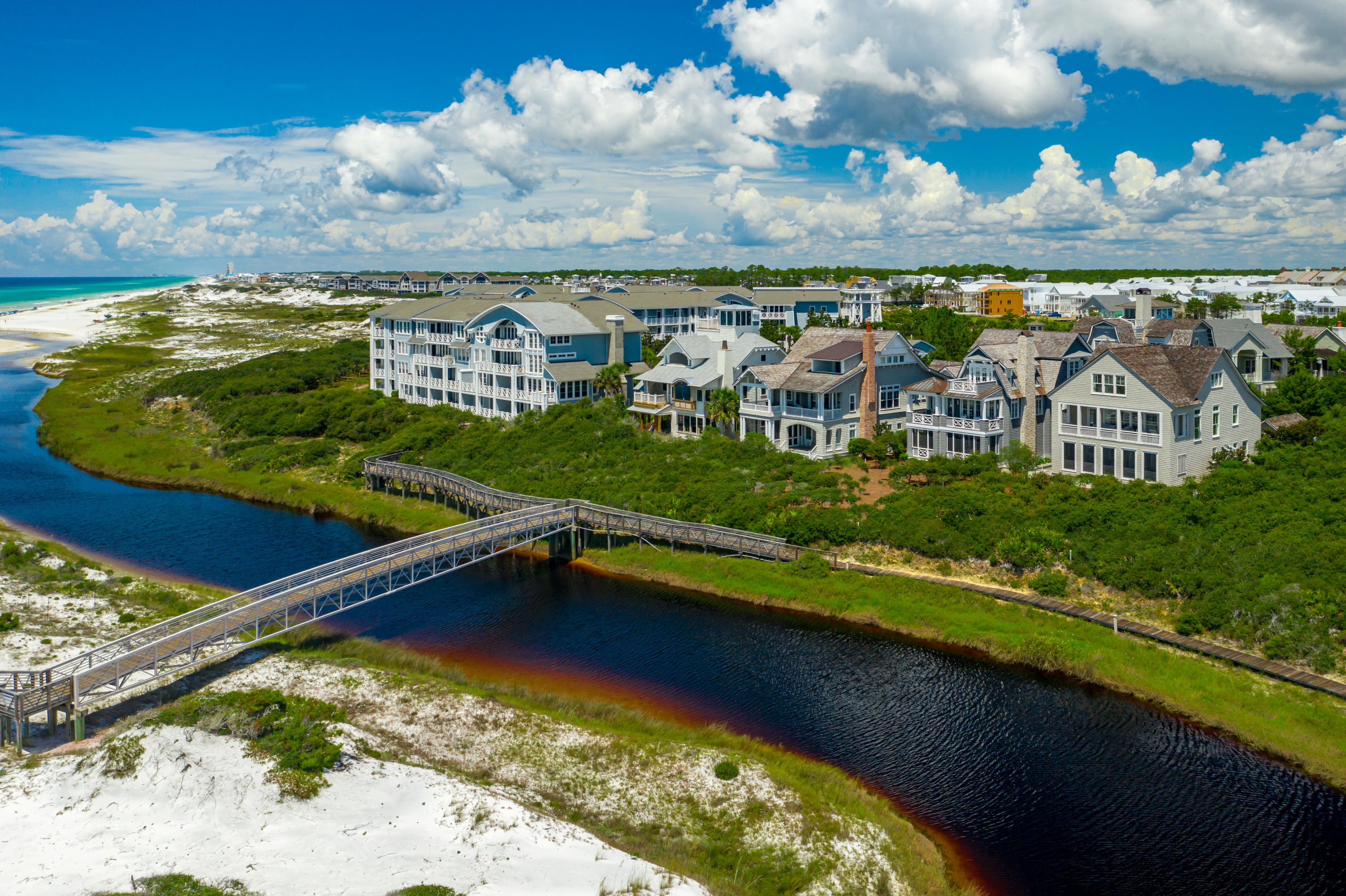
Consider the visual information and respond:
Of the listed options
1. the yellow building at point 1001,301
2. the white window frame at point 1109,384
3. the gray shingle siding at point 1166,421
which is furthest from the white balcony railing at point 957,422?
the yellow building at point 1001,301

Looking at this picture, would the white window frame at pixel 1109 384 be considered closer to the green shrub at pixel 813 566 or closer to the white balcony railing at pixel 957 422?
the white balcony railing at pixel 957 422

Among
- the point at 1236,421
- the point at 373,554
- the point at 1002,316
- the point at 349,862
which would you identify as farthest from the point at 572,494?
the point at 1002,316

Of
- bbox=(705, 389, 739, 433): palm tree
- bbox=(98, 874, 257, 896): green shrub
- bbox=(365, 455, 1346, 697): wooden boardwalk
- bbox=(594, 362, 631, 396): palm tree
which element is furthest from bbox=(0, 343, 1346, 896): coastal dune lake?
bbox=(594, 362, 631, 396): palm tree

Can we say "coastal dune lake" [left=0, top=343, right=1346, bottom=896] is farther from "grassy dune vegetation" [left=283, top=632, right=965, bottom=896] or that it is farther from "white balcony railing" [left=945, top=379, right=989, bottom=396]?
"white balcony railing" [left=945, top=379, right=989, bottom=396]

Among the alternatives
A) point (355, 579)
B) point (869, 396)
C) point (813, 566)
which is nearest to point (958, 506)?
point (813, 566)

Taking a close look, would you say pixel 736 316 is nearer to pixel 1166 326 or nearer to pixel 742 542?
pixel 1166 326

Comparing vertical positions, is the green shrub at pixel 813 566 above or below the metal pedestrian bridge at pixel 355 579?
below
